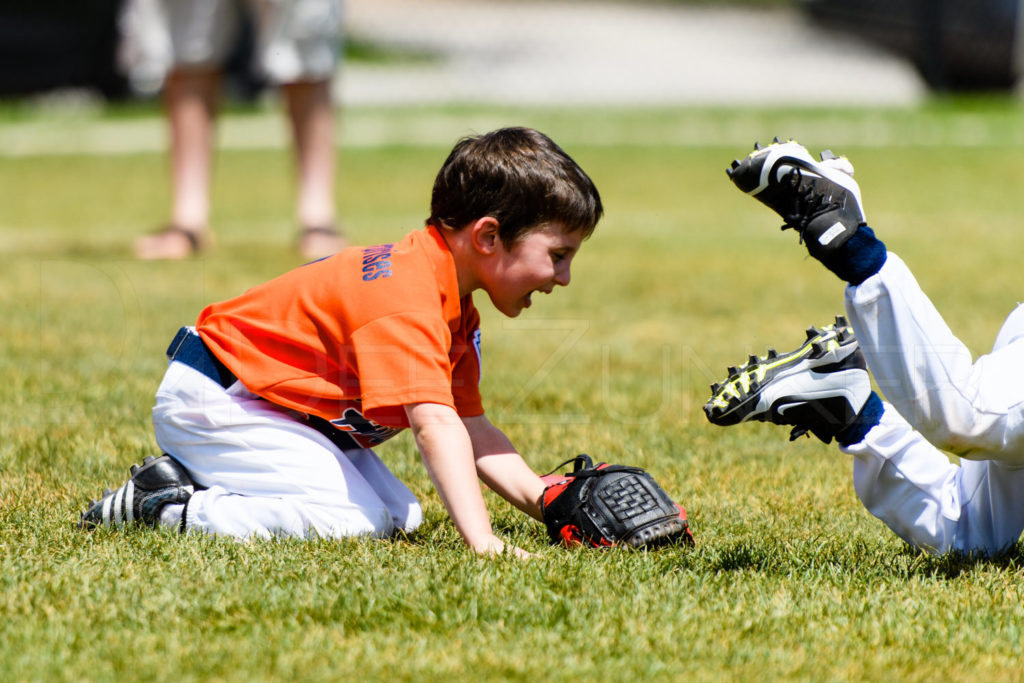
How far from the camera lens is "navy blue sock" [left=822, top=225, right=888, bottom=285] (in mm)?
2215

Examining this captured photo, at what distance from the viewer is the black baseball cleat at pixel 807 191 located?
2201 mm

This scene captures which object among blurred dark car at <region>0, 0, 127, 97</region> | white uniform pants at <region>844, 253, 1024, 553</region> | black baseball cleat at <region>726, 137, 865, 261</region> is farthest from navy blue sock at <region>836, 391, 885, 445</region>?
blurred dark car at <region>0, 0, 127, 97</region>

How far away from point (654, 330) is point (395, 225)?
311cm

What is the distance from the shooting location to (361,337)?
96.9 inches

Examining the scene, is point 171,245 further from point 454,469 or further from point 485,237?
point 454,469

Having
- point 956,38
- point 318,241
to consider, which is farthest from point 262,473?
point 956,38

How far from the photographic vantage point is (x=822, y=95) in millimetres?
20703

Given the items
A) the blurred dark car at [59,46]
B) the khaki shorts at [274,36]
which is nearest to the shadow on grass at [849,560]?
the khaki shorts at [274,36]

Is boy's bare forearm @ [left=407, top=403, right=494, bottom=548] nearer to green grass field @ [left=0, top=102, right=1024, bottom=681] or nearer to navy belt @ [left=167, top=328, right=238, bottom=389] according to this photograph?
green grass field @ [left=0, top=102, right=1024, bottom=681]

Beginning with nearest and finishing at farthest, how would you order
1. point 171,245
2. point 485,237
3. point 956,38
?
point 485,237 < point 171,245 < point 956,38

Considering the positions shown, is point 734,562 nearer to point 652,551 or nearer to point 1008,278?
point 652,551

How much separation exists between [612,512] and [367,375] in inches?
21.9

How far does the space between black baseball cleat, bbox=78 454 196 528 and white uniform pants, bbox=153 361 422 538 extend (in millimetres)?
55

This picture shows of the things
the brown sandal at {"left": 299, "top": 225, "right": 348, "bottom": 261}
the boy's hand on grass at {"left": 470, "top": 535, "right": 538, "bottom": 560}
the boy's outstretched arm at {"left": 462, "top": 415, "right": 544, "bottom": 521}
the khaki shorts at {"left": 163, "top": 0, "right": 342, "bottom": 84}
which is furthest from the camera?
the brown sandal at {"left": 299, "top": 225, "right": 348, "bottom": 261}
